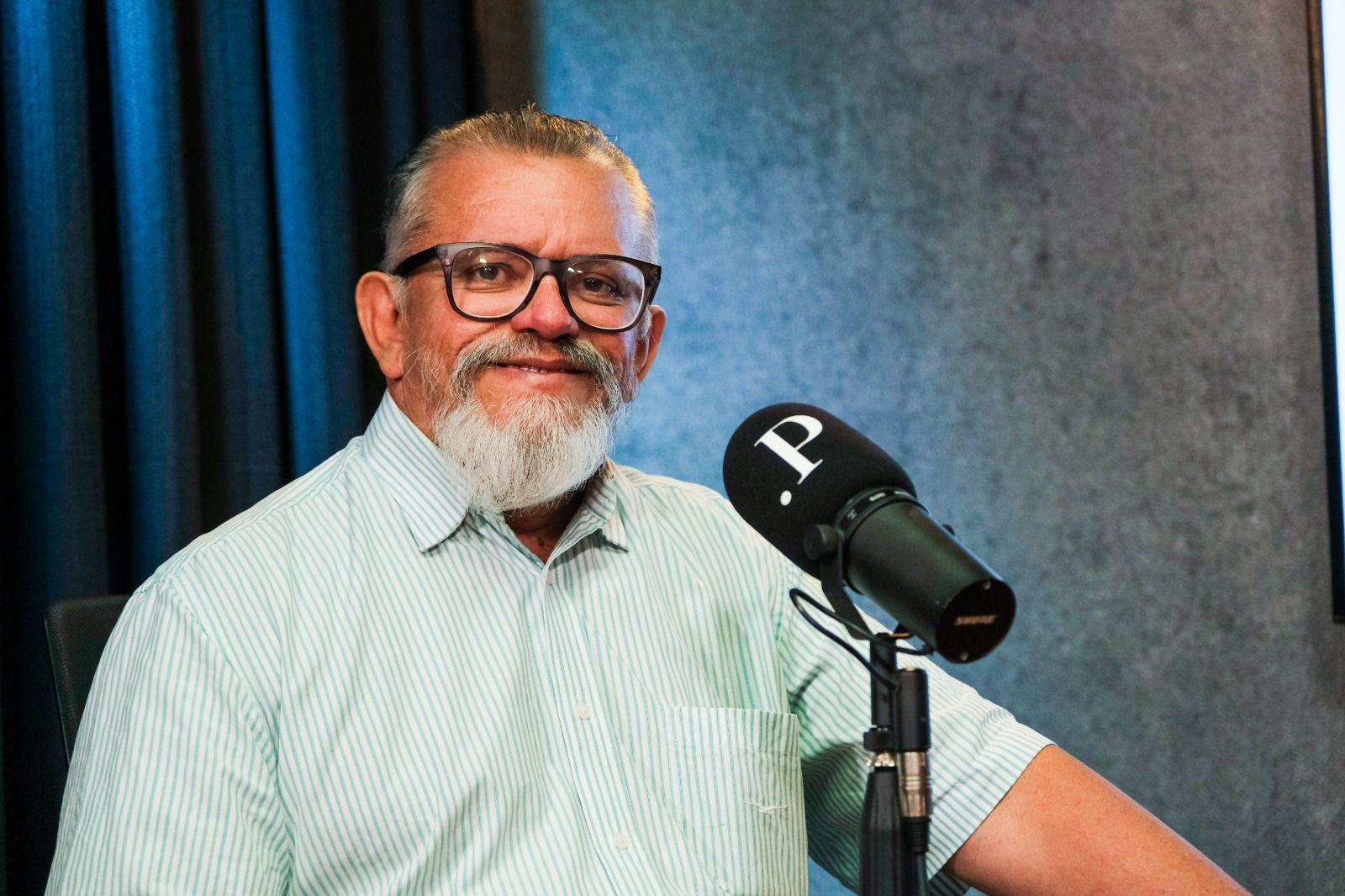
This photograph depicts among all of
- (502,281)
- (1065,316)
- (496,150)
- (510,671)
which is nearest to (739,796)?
(510,671)

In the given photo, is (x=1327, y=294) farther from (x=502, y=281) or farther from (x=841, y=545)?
(x=841, y=545)

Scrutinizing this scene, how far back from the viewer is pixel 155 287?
167 cm

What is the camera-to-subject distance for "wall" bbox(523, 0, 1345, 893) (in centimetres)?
214

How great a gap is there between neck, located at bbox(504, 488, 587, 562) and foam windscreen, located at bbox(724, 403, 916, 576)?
1.57 ft

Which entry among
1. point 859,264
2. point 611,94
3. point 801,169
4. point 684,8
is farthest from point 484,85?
point 859,264

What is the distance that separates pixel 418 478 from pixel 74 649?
0.39m

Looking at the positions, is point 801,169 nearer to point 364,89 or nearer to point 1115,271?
point 1115,271

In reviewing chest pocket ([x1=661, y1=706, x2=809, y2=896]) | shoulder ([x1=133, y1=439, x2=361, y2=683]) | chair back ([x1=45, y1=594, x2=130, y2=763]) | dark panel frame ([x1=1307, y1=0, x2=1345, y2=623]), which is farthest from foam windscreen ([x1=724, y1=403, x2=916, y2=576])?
dark panel frame ([x1=1307, y1=0, x2=1345, y2=623])

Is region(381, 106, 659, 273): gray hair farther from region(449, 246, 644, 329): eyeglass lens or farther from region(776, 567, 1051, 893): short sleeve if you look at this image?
region(776, 567, 1051, 893): short sleeve

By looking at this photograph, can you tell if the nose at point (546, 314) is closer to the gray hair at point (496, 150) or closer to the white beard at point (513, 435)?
the white beard at point (513, 435)

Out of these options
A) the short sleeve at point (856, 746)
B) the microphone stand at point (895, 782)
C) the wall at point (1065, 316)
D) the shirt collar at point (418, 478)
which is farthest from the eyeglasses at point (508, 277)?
the wall at point (1065, 316)

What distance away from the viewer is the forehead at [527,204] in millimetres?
1348

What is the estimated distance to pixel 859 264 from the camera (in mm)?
2205

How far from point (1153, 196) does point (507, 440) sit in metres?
1.43
